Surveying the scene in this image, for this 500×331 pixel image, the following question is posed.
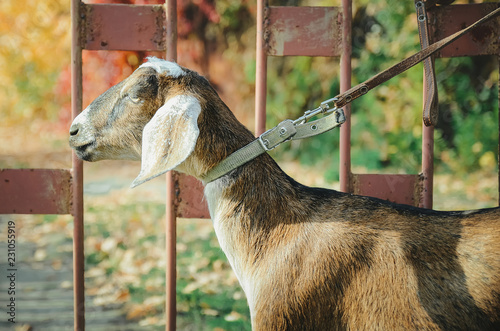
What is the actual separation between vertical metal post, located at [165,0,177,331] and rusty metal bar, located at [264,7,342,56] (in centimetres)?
49

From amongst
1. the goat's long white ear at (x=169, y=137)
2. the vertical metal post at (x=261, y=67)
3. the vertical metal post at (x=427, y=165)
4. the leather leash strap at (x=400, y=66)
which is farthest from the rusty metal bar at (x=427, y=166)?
the goat's long white ear at (x=169, y=137)

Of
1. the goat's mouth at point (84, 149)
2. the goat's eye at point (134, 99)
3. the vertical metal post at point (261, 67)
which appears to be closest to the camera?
the goat's eye at point (134, 99)

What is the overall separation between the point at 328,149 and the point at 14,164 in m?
5.64

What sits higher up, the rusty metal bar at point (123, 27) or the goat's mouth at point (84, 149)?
the rusty metal bar at point (123, 27)

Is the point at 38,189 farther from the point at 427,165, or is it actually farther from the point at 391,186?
the point at 427,165

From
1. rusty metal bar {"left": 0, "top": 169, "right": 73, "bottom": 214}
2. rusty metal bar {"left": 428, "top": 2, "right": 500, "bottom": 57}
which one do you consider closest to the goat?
rusty metal bar {"left": 0, "top": 169, "right": 73, "bottom": 214}

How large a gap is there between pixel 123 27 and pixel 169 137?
1016mm

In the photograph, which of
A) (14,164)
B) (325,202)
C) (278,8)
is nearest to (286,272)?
(325,202)

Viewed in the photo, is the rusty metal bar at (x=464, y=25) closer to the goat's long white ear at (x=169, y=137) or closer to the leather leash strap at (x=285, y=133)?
the leather leash strap at (x=285, y=133)

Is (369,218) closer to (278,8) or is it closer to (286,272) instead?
(286,272)

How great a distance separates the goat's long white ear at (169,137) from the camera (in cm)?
222

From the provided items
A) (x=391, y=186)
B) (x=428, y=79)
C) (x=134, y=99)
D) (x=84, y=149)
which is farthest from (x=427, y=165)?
(x=84, y=149)

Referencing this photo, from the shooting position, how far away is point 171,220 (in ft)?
10.1

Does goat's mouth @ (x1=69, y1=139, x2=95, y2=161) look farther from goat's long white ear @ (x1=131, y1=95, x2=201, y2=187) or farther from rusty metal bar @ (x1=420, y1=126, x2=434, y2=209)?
rusty metal bar @ (x1=420, y1=126, x2=434, y2=209)
